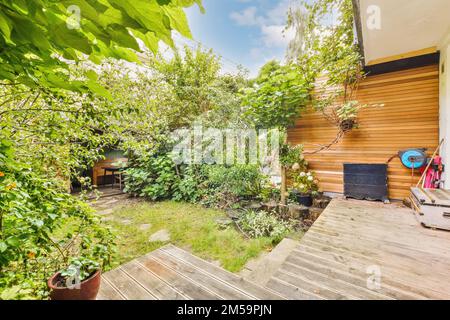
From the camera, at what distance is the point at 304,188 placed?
15.2 ft

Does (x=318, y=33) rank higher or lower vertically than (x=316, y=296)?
higher

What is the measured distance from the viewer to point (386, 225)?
282 centimetres

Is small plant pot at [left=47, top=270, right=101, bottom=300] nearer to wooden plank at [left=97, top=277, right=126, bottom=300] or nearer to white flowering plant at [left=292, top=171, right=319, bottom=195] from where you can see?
wooden plank at [left=97, top=277, right=126, bottom=300]

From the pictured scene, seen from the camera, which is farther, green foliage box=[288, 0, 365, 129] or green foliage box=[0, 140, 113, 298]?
green foliage box=[288, 0, 365, 129]

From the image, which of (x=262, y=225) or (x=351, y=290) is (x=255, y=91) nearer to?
(x=262, y=225)

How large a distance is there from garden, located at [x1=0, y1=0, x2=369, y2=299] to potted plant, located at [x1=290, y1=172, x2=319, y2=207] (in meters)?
0.04

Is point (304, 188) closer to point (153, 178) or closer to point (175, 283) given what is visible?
point (175, 283)

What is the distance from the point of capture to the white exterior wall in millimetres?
3181

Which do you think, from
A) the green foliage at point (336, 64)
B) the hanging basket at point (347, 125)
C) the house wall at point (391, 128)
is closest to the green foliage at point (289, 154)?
the house wall at point (391, 128)

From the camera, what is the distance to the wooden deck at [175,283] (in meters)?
1.45

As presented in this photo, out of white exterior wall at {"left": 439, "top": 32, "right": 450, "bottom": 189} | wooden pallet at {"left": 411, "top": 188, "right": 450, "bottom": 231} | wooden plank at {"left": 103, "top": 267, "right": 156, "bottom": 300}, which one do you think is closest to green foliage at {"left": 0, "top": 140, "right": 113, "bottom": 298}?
wooden plank at {"left": 103, "top": 267, "right": 156, "bottom": 300}

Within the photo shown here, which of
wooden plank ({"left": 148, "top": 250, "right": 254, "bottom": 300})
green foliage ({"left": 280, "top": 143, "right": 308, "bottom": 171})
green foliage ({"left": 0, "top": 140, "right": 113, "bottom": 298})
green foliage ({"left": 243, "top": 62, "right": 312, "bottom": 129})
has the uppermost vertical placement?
green foliage ({"left": 243, "top": 62, "right": 312, "bottom": 129})
